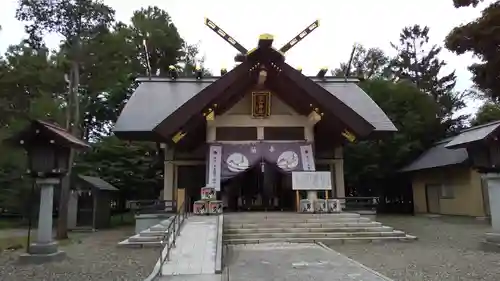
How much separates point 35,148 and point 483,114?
76.4ft

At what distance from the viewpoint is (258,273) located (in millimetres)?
5844

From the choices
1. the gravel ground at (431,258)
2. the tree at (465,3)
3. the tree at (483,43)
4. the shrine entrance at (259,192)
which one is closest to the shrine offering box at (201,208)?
the shrine entrance at (259,192)

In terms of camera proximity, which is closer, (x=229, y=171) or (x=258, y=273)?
(x=258, y=273)

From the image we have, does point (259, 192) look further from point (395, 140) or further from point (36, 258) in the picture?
point (395, 140)

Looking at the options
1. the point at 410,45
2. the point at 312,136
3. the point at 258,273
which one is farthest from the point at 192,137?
the point at 410,45

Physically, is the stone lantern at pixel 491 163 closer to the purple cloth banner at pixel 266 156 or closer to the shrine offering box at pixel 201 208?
the purple cloth banner at pixel 266 156

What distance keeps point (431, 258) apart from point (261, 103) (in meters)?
8.10

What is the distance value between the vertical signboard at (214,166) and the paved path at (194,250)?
272 cm

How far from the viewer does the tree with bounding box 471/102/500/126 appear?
21925mm

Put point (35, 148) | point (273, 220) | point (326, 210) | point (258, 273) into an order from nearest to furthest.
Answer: point (258, 273), point (35, 148), point (273, 220), point (326, 210)

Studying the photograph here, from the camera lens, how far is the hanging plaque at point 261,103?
542 inches

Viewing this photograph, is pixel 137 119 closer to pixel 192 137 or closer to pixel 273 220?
pixel 192 137

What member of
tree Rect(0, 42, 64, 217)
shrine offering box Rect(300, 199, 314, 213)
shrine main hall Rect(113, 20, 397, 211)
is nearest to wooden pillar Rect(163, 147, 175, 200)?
shrine main hall Rect(113, 20, 397, 211)

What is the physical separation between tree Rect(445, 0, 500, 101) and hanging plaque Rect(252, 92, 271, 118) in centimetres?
640
